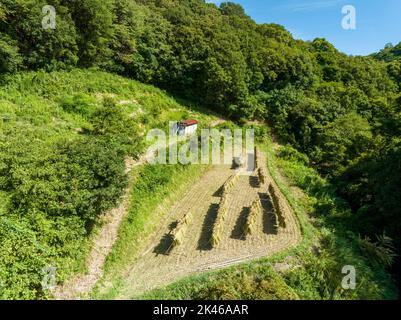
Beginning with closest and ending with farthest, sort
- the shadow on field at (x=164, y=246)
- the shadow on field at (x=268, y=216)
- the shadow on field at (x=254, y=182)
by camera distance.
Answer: the shadow on field at (x=164, y=246) → the shadow on field at (x=268, y=216) → the shadow on field at (x=254, y=182)

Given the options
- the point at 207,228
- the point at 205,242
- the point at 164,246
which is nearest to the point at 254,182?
the point at 207,228

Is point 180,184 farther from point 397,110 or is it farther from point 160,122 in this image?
point 397,110

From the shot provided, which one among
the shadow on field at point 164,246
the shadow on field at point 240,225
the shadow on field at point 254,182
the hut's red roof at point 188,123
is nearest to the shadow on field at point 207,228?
the shadow on field at point 240,225

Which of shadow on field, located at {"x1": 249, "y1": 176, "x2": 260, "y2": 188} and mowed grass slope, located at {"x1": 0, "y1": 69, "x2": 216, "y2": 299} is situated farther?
shadow on field, located at {"x1": 249, "y1": 176, "x2": 260, "y2": 188}

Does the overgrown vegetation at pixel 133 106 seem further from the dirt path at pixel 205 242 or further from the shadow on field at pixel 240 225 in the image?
the shadow on field at pixel 240 225

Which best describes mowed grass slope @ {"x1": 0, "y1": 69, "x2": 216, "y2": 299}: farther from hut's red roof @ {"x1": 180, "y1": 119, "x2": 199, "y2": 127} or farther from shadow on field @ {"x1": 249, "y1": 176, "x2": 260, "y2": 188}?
shadow on field @ {"x1": 249, "y1": 176, "x2": 260, "y2": 188}

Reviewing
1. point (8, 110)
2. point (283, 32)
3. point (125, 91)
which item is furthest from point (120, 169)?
point (283, 32)

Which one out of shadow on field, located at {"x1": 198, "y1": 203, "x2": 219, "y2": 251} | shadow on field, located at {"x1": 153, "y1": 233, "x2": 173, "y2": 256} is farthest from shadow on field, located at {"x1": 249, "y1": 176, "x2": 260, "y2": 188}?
shadow on field, located at {"x1": 153, "y1": 233, "x2": 173, "y2": 256}

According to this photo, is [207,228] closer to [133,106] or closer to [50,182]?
[50,182]
